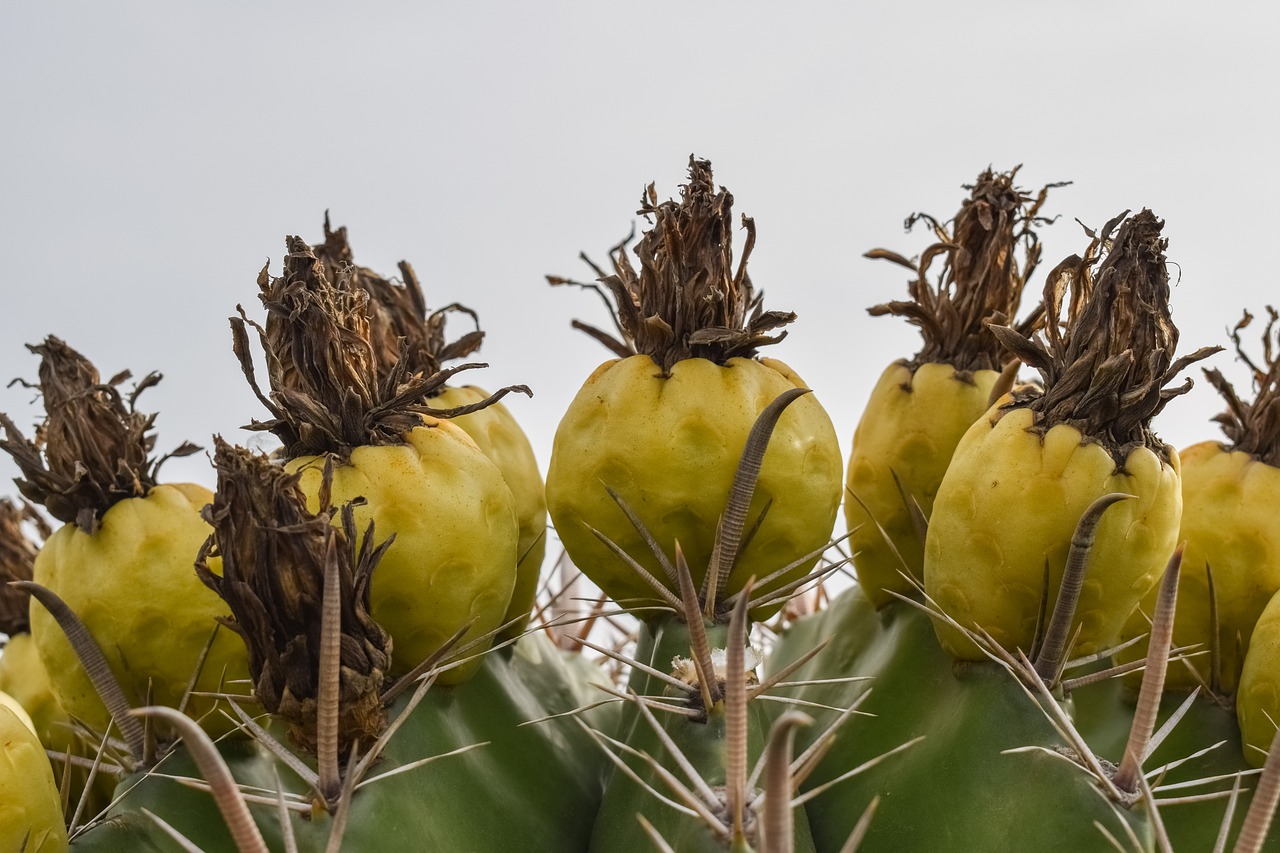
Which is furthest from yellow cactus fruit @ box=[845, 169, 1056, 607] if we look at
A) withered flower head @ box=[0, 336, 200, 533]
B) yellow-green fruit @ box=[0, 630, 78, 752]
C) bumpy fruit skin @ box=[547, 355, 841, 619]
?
yellow-green fruit @ box=[0, 630, 78, 752]

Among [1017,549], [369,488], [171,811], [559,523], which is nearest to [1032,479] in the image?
[1017,549]

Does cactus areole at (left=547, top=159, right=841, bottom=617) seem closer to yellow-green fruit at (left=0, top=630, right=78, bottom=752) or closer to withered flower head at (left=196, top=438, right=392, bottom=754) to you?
withered flower head at (left=196, top=438, right=392, bottom=754)

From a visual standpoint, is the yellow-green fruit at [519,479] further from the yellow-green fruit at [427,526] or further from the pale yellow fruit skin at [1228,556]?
the pale yellow fruit skin at [1228,556]

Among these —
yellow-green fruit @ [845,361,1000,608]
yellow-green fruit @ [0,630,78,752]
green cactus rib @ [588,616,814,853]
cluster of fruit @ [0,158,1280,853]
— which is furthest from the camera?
yellow-green fruit @ [0,630,78,752]

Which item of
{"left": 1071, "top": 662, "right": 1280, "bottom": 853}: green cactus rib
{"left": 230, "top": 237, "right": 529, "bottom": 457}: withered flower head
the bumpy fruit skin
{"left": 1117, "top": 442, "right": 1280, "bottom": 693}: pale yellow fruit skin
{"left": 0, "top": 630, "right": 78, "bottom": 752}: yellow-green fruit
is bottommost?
{"left": 1071, "top": 662, "right": 1280, "bottom": 853}: green cactus rib

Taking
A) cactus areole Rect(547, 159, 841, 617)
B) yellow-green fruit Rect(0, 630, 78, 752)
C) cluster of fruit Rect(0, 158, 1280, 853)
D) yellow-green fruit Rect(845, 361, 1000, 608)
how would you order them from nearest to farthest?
cluster of fruit Rect(0, 158, 1280, 853)
cactus areole Rect(547, 159, 841, 617)
yellow-green fruit Rect(845, 361, 1000, 608)
yellow-green fruit Rect(0, 630, 78, 752)

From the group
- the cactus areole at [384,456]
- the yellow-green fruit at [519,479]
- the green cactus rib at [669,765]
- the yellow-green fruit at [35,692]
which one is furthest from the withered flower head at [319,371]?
the yellow-green fruit at [35,692]
